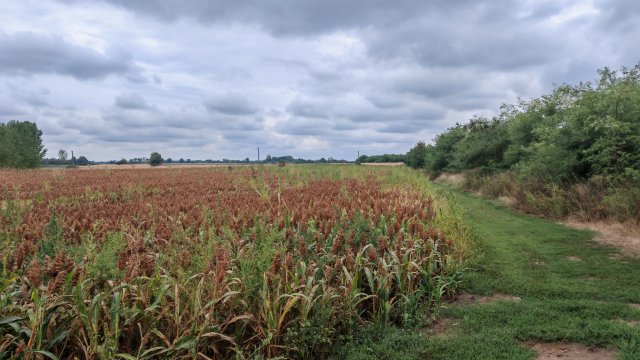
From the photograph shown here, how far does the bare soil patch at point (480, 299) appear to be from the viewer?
630 cm

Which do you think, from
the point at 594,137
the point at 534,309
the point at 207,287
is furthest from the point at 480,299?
the point at 594,137

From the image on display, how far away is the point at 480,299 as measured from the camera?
21.2 ft

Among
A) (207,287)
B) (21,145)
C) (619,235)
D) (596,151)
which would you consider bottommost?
(619,235)

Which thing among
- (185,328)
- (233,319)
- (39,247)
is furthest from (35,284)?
(39,247)

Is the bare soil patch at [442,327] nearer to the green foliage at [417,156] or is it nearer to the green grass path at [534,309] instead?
the green grass path at [534,309]

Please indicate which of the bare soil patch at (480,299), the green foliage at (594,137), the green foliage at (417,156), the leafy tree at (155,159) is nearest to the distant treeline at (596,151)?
the green foliage at (594,137)

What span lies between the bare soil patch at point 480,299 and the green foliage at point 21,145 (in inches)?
2501

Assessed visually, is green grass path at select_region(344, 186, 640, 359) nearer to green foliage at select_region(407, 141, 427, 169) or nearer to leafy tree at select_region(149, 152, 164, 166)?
green foliage at select_region(407, 141, 427, 169)

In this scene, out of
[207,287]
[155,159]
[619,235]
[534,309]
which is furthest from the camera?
[155,159]

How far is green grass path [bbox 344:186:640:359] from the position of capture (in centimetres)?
461

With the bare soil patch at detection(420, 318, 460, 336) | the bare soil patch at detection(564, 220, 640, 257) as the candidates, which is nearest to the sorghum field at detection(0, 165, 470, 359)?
the bare soil patch at detection(420, 318, 460, 336)

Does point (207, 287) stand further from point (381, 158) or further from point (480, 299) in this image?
point (381, 158)

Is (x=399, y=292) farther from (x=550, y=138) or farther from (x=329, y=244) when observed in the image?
(x=550, y=138)

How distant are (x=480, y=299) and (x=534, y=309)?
86 centimetres
